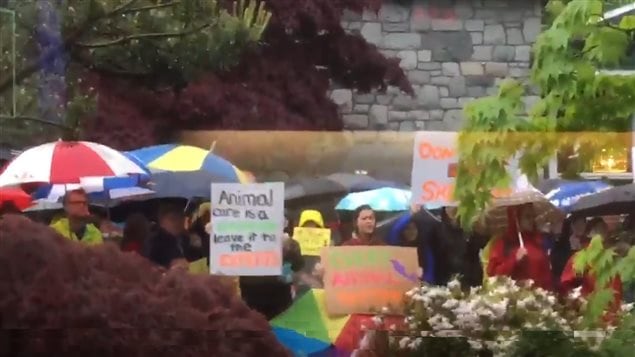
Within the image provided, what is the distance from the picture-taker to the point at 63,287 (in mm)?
3447

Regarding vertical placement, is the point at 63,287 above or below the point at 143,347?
above

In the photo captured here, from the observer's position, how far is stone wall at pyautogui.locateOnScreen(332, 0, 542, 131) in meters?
3.12

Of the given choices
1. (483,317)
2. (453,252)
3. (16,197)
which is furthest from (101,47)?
(483,317)

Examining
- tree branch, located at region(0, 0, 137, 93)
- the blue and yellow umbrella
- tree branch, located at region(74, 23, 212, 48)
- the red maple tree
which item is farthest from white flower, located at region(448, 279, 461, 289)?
tree branch, located at region(0, 0, 137, 93)

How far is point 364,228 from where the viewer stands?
313 centimetres

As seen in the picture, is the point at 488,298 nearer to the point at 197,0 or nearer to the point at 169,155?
the point at 169,155

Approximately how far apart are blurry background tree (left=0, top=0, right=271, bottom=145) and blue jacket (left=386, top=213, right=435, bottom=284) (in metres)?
0.72

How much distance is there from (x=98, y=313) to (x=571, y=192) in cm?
162

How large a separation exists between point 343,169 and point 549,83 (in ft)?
2.32

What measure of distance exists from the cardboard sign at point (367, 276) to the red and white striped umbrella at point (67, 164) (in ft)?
2.23

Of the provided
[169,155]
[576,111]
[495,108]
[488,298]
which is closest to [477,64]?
[495,108]

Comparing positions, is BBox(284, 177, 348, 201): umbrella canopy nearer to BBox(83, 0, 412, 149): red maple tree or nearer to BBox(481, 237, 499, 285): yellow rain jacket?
BBox(83, 0, 412, 149): red maple tree

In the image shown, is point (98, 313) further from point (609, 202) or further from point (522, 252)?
point (609, 202)

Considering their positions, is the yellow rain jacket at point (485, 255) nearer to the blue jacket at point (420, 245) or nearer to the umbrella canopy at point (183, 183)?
the blue jacket at point (420, 245)
